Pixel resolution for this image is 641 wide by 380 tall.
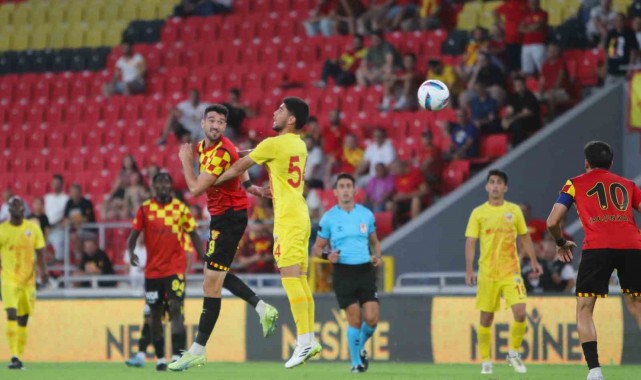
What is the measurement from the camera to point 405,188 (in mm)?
20703

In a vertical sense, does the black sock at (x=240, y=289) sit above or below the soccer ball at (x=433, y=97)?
below

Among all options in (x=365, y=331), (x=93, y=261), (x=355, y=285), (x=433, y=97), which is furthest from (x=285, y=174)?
(x=93, y=261)

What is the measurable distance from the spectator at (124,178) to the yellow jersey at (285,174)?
11.6 meters

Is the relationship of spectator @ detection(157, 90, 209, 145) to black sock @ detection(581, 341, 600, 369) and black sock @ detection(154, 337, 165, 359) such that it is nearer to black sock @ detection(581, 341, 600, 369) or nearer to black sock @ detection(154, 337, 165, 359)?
black sock @ detection(154, 337, 165, 359)

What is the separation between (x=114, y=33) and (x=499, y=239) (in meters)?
16.3

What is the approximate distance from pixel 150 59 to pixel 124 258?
7342mm

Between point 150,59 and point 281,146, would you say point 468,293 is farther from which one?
point 150,59

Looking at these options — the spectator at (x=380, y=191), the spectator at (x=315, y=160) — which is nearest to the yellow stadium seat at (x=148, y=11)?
the spectator at (x=315, y=160)

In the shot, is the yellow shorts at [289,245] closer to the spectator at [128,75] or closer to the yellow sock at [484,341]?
the yellow sock at [484,341]

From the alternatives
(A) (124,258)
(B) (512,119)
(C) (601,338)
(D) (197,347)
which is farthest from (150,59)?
(D) (197,347)

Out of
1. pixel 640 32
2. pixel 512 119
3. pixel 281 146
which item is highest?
pixel 640 32

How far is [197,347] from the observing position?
476 inches

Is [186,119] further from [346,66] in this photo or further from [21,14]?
[21,14]

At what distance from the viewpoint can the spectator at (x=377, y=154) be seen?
2148cm
